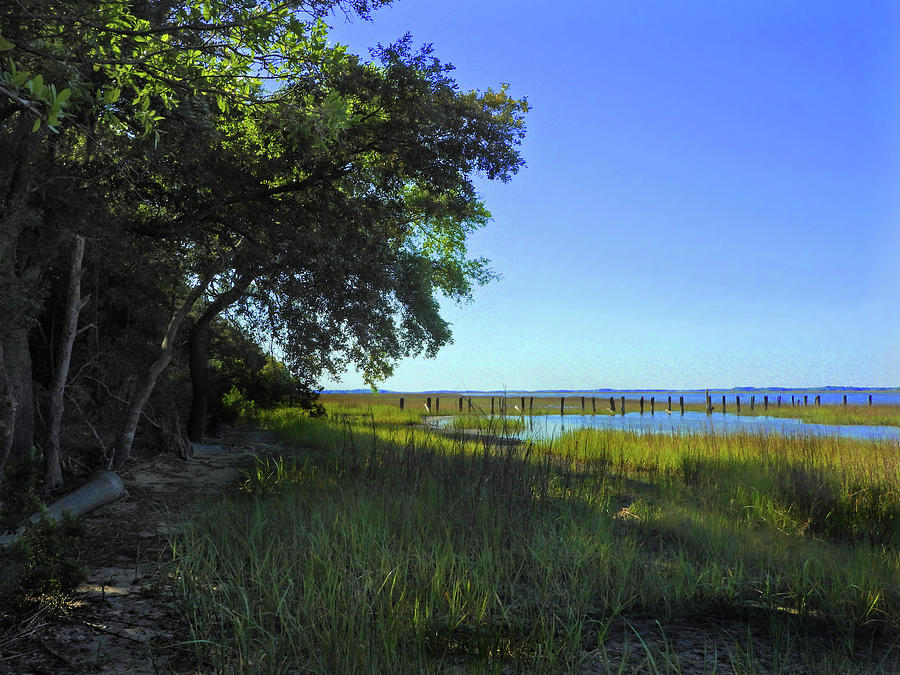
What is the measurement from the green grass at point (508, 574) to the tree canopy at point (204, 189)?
348 centimetres

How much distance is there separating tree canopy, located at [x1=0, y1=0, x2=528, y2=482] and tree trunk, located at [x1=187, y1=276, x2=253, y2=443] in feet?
0.24

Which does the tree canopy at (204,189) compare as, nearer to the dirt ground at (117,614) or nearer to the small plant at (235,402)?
the dirt ground at (117,614)

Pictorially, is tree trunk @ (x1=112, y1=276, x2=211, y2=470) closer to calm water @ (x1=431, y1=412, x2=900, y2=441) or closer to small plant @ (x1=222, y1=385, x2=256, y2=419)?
calm water @ (x1=431, y1=412, x2=900, y2=441)

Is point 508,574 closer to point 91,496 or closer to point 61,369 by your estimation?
point 91,496

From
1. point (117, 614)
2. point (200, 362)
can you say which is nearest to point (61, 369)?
point (117, 614)

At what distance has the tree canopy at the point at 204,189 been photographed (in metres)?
5.76

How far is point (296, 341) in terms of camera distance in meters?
12.0

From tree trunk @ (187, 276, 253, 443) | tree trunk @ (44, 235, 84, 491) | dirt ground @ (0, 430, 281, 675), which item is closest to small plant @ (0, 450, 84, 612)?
dirt ground @ (0, 430, 281, 675)

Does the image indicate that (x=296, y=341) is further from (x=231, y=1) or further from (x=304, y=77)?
(x=231, y=1)

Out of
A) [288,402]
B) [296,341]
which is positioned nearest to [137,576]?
[296,341]

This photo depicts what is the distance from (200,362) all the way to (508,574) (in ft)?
33.7

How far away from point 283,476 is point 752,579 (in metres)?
5.18

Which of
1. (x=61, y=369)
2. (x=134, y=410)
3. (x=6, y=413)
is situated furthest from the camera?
(x=134, y=410)

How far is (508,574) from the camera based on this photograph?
4.11 metres
